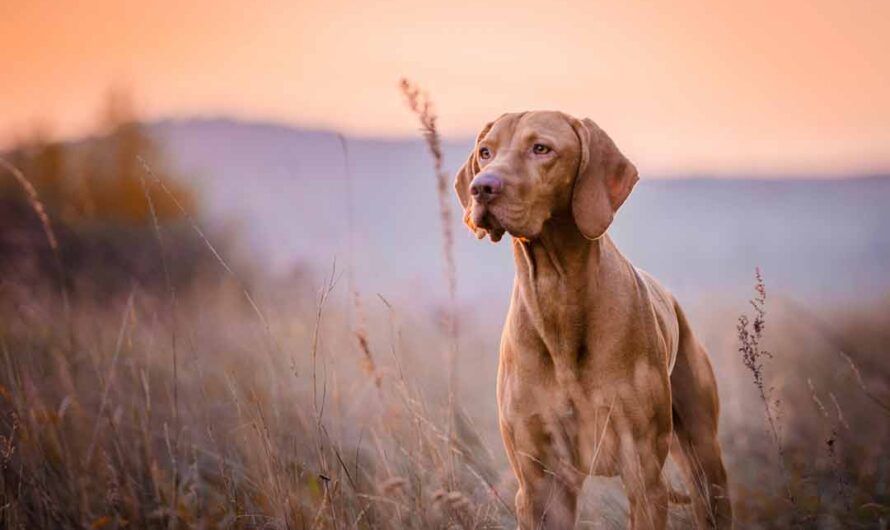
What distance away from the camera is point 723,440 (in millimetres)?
9258

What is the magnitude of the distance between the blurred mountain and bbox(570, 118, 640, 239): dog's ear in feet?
13.2

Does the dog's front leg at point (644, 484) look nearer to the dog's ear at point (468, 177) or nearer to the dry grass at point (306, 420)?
the dry grass at point (306, 420)

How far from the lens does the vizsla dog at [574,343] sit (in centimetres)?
477

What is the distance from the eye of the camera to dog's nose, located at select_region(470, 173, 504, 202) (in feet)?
14.6

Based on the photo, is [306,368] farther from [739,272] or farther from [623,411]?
[739,272]

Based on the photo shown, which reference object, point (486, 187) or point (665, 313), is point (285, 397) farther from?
point (486, 187)

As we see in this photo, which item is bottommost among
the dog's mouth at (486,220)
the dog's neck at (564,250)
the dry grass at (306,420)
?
the dry grass at (306,420)

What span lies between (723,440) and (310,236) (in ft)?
22.2

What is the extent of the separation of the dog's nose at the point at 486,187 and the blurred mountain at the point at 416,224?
4.22 meters

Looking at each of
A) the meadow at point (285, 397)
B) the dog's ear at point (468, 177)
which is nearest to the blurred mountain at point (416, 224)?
the meadow at point (285, 397)

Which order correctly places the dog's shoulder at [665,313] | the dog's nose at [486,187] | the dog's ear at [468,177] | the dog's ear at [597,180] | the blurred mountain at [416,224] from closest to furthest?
1. the dog's nose at [486,187]
2. the dog's ear at [597,180]
3. the dog's ear at [468,177]
4. the dog's shoulder at [665,313]
5. the blurred mountain at [416,224]

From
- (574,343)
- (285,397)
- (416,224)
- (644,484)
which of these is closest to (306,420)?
(285,397)

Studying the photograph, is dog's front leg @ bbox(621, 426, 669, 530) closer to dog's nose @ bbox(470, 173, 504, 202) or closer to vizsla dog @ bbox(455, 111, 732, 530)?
vizsla dog @ bbox(455, 111, 732, 530)

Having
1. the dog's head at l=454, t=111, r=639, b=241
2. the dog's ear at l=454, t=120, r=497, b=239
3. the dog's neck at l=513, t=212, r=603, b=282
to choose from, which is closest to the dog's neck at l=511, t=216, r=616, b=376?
the dog's neck at l=513, t=212, r=603, b=282
